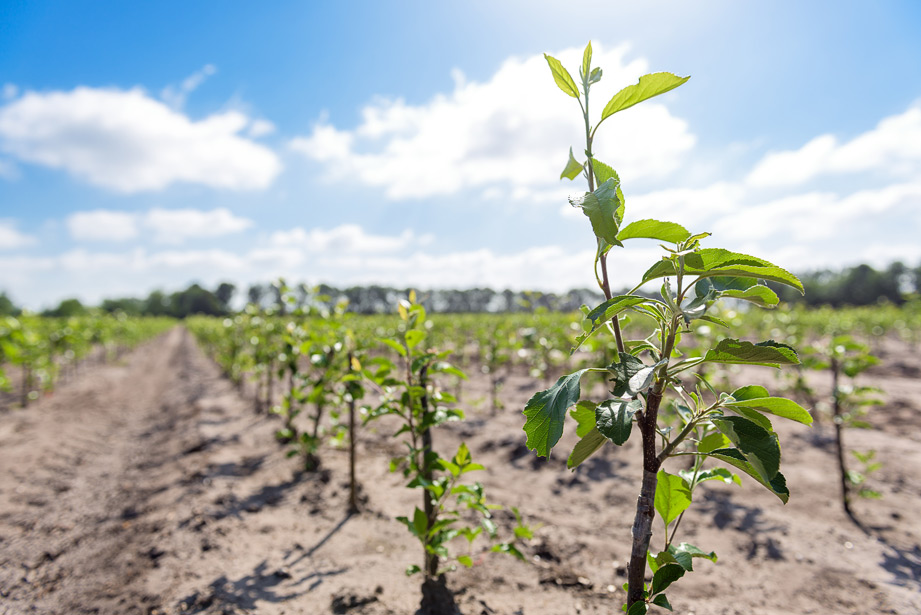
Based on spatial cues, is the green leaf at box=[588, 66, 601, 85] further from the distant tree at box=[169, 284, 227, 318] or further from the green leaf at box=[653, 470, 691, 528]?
the distant tree at box=[169, 284, 227, 318]

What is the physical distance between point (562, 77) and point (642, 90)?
25 centimetres

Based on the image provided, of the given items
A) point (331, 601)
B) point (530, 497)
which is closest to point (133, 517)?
point (331, 601)

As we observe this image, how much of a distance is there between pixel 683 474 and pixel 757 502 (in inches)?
150

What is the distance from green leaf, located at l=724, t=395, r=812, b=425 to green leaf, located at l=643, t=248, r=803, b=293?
304mm

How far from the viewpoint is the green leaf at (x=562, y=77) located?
1.40 metres

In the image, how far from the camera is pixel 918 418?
8.18 metres

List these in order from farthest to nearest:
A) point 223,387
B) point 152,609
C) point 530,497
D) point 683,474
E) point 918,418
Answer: point 223,387, point 918,418, point 530,497, point 152,609, point 683,474

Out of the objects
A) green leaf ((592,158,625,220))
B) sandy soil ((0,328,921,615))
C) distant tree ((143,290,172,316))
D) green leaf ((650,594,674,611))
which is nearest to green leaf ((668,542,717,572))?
green leaf ((650,594,674,611))

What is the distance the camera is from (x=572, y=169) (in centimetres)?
155

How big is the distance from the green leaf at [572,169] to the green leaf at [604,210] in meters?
0.37

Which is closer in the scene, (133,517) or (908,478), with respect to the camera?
(133,517)

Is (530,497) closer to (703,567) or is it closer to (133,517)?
(703,567)

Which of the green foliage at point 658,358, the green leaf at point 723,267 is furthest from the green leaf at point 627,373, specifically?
the green leaf at point 723,267

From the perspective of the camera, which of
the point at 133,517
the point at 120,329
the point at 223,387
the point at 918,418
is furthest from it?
the point at 120,329
